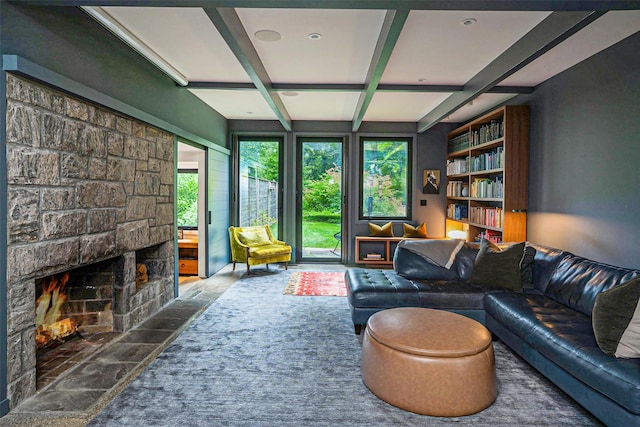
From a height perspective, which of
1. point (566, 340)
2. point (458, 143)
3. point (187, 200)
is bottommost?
point (566, 340)

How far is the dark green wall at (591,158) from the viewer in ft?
10.1

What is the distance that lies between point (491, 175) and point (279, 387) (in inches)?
175

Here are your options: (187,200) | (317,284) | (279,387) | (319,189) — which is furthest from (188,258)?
(279,387)

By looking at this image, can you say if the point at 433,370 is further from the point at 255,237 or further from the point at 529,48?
the point at 255,237

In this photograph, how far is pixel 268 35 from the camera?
310 centimetres

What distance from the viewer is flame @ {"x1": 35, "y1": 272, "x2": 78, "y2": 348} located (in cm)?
287

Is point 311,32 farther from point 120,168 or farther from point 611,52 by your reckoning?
point 611,52

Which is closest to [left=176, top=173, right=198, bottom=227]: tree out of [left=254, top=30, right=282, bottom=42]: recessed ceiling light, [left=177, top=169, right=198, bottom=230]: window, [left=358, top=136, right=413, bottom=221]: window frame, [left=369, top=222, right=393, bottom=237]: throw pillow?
[left=177, top=169, right=198, bottom=230]: window

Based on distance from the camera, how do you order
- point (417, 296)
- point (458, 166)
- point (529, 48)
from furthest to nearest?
point (458, 166), point (417, 296), point (529, 48)

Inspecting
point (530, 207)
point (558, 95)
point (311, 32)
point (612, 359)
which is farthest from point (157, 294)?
point (558, 95)

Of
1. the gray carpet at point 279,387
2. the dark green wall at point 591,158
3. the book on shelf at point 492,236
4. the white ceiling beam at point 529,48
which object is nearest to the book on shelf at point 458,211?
the book on shelf at point 492,236

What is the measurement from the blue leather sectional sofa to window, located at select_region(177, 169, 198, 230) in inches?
148

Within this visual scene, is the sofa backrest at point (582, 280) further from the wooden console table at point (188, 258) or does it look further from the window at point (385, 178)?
the wooden console table at point (188, 258)

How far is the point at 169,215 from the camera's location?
14.1ft
